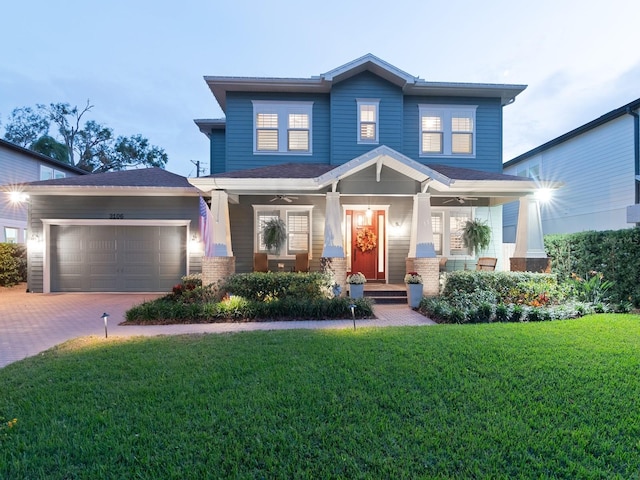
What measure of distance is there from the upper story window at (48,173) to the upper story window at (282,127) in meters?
14.5

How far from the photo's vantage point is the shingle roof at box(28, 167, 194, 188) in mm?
10492

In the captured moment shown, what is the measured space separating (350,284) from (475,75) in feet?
243

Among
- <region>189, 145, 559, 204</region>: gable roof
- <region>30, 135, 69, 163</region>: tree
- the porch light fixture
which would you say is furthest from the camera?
<region>30, 135, 69, 163</region>: tree

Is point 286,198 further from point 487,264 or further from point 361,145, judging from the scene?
point 487,264

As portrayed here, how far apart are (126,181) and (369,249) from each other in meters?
8.47

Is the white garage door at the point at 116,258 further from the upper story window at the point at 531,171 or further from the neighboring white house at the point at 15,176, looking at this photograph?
the upper story window at the point at 531,171

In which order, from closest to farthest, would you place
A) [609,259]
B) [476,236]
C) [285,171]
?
[609,259] → [285,171] → [476,236]

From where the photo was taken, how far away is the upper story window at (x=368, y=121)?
35.0 ft

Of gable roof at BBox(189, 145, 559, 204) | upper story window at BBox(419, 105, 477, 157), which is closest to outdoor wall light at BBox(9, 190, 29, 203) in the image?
gable roof at BBox(189, 145, 559, 204)

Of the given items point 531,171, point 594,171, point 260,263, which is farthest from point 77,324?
point 531,171

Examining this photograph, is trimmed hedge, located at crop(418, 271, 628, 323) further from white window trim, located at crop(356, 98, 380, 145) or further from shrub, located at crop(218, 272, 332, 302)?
white window trim, located at crop(356, 98, 380, 145)

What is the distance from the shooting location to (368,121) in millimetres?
10711

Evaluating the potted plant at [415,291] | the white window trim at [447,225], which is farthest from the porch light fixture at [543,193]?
the potted plant at [415,291]

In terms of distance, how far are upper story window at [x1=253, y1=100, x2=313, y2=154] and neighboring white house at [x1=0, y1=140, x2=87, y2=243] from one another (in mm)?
12362
